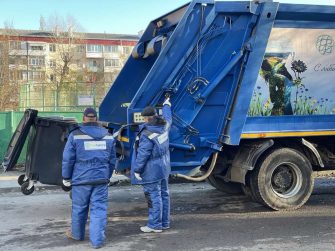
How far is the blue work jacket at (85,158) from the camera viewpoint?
18.1 feet

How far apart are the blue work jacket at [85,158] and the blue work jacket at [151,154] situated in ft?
1.62

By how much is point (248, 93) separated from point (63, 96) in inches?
399

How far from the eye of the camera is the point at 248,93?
6832mm

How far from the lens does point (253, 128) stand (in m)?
6.96

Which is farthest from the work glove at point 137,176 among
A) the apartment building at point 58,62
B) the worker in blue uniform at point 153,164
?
the apartment building at point 58,62

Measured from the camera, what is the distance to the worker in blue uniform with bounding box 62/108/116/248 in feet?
18.1

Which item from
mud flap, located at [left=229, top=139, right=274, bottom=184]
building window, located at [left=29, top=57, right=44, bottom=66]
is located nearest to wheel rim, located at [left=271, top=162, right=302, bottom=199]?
mud flap, located at [left=229, top=139, right=274, bottom=184]

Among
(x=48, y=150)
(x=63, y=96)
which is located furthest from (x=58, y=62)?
(x=48, y=150)

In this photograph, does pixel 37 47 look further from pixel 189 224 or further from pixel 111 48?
pixel 189 224

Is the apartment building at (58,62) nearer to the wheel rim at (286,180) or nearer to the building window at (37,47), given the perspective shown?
the building window at (37,47)

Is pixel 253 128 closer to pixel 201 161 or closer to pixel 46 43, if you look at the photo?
pixel 201 161

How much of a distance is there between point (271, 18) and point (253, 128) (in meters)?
1.58

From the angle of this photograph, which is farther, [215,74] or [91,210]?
[215,74]

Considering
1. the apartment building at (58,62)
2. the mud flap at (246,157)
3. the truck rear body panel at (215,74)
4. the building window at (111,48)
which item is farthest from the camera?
the building window at (111,48)
